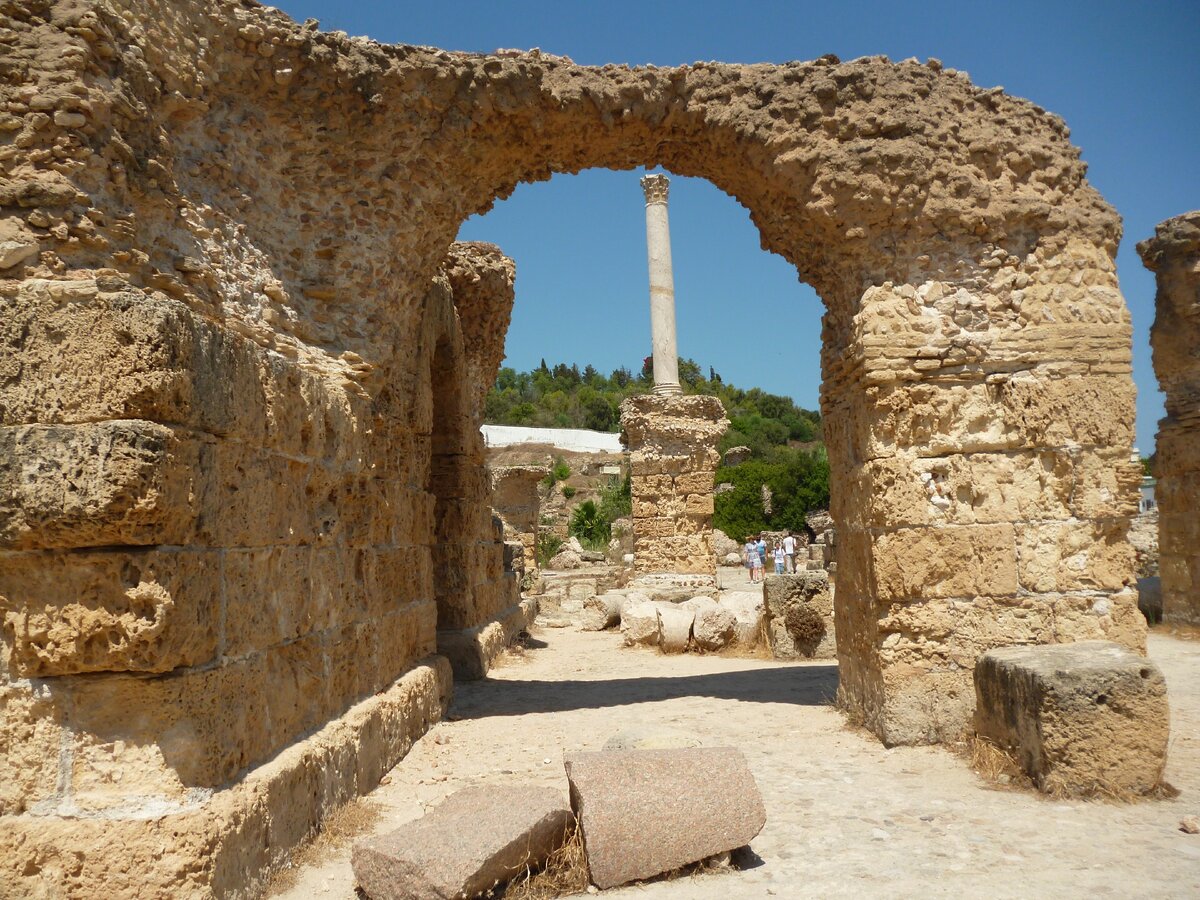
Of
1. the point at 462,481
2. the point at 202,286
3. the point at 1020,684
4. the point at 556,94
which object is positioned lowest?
the point at 1020,684

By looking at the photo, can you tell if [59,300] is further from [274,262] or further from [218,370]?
[274,262]

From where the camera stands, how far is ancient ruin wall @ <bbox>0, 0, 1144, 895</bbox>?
295 centimetres

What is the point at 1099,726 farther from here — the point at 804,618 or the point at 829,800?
the point at 804,618

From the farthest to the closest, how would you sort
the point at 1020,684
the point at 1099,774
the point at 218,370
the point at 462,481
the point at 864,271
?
the point at 462,481
the point at 864,271
the point at 1020,684
the point at 1099,774
the point at 218,370

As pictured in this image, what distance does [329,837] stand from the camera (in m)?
3.77

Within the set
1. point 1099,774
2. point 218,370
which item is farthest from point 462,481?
point 1099,774

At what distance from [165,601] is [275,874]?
118 cm

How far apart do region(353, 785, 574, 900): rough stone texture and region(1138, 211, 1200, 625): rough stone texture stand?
9.66 meters

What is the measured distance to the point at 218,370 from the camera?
332cm

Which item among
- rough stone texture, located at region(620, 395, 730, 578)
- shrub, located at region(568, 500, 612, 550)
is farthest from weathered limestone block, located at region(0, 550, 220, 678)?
shrub, located at region(568, 500, 612, 550)

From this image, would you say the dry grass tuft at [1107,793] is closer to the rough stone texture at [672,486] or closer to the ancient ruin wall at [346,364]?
the ancient ruin wall at [346,364]

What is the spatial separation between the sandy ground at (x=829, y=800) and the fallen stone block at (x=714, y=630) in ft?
6.55

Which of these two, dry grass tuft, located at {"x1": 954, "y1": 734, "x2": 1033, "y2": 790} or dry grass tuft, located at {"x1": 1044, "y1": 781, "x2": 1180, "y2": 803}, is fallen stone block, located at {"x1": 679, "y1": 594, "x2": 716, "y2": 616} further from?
dry grass tuft, located at {"x1": 1044, "y1": 781, "x2": 1180, "y2": 803}

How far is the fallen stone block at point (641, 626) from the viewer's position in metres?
10.1
